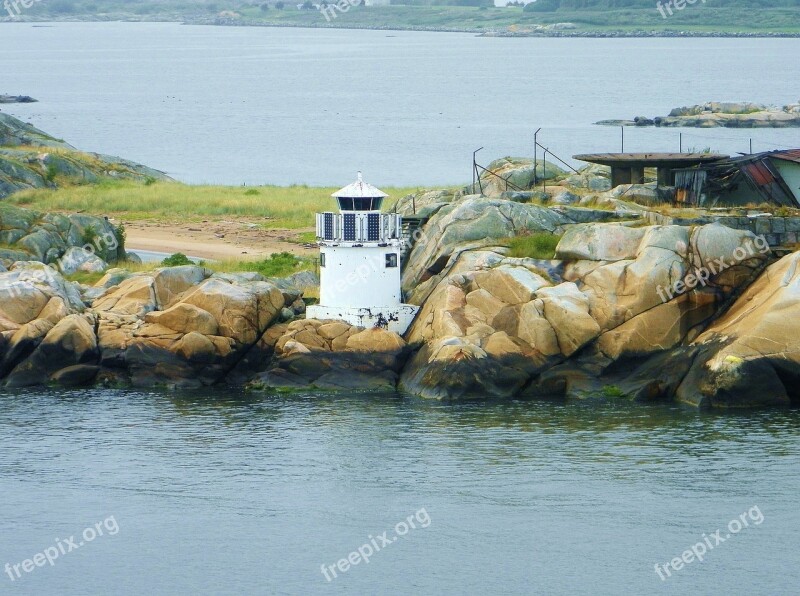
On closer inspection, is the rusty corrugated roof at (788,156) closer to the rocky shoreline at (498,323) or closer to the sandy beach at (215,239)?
the rocky shoreline at (498,323)

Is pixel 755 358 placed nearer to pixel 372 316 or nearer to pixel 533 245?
pixel 533 245

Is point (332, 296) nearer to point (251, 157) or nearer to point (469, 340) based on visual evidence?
point (469, 340)

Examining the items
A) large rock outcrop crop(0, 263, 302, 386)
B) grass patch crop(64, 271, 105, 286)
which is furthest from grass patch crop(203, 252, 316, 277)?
large rock outcrop crop(0, 263, 302, 386)

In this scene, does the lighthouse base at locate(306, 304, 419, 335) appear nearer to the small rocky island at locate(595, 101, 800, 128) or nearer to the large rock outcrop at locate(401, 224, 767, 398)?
the large rock outcrop at locate(401, 224, 767, 398)

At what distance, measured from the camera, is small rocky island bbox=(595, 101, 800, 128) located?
6161 inches

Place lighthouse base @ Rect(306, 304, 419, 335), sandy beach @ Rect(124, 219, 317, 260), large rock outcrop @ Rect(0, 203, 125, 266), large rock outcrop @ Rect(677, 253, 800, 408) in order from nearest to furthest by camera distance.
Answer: large rock outcrop @ Rect(677, 253, 800, 408), lighthouse base @ Rect(306, 304, 419, 335), large rock outcrop @ Rect(0, 203, 125, 266), sandy beach @ Rect(124, 219, 317, 260)

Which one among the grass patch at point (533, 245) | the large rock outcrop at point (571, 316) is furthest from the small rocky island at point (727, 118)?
the large rock outcrop at point (571, 316)

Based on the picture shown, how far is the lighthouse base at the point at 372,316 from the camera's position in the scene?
51.9 metres

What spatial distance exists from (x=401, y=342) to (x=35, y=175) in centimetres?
3979

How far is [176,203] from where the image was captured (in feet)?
264

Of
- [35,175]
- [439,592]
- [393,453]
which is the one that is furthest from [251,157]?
[439,592]

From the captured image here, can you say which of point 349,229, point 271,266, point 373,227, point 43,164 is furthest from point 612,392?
point 43,164

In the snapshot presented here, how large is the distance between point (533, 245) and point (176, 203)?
3335 centimetres

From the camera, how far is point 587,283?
50156mm
